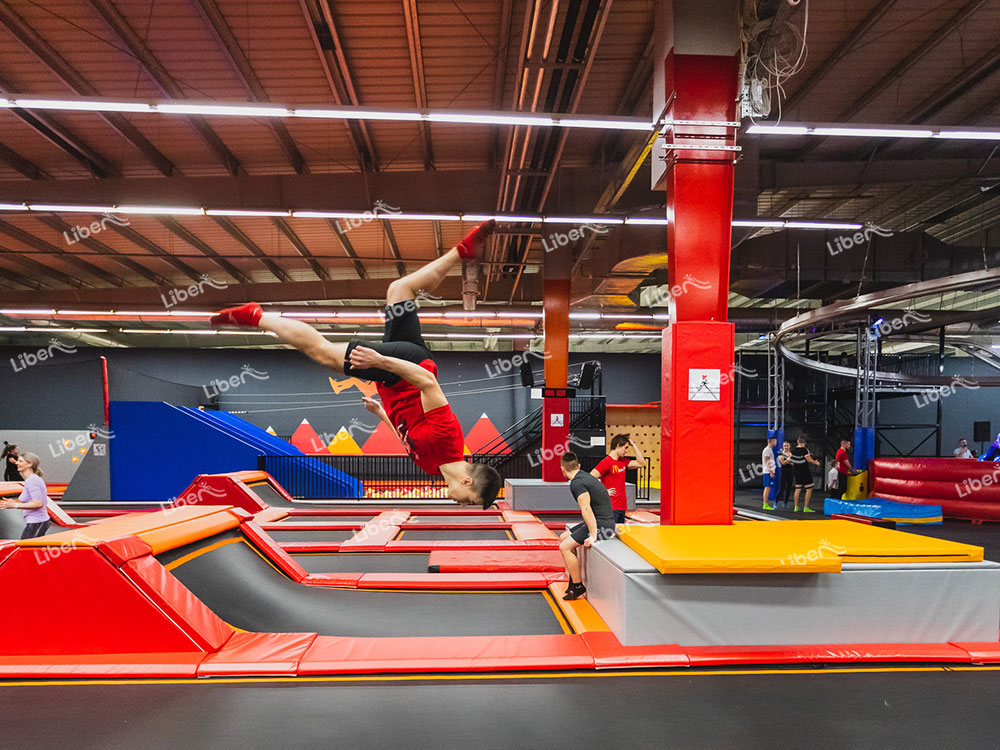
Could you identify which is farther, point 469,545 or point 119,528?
point 469,545

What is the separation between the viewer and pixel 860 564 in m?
3.92

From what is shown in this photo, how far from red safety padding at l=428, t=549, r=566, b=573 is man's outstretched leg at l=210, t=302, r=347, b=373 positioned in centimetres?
327

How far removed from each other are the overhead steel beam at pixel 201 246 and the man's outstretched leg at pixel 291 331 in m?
9.28

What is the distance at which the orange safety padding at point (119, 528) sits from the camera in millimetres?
3673

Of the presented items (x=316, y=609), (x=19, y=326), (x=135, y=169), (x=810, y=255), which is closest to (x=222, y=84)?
(x=135, y=169)

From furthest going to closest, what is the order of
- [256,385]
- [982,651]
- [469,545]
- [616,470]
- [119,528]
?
[256,385], [469,545], [616,470], [119,528], [982,651]

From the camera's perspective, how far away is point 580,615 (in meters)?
4.43

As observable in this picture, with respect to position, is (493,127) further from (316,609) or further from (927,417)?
(927,417)

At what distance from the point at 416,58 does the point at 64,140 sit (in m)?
5.11

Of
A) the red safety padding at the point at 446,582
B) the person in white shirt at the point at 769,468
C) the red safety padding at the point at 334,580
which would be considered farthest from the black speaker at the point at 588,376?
the red safety padding at the point at 334,580

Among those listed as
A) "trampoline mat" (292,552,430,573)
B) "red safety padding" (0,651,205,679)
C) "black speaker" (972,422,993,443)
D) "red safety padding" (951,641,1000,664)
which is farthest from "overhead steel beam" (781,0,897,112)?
"black speaker" (972,422,993,443)

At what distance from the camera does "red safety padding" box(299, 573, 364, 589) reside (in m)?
5.45

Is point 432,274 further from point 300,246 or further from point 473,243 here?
point 300,246

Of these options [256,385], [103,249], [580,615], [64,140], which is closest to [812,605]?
[580,615]
